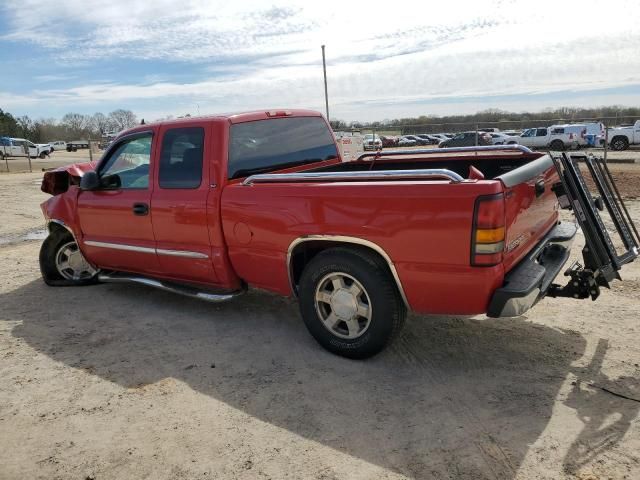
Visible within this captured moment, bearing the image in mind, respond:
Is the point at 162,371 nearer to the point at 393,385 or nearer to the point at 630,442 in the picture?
the point at 393,385

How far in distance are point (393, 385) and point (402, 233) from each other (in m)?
1.03

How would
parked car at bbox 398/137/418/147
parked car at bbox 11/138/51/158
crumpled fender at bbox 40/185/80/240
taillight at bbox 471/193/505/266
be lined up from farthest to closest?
parked car at bbox 398/137/418/147 → parked car at bbox 11/138/51/158 → crumpled fender at bbox 40/185/80/240 → taillight at bbox 471/193/505/266

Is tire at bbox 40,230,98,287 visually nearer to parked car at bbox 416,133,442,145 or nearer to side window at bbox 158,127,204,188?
side window at bbox 158,127,204,188

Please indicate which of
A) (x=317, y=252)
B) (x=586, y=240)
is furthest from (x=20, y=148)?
(x=586, y=240)

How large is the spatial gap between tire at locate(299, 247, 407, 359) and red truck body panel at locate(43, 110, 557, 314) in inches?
6.2

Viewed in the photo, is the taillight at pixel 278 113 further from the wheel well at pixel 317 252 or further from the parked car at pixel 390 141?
the parked car at pixel 390 141

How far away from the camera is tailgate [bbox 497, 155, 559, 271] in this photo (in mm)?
3250

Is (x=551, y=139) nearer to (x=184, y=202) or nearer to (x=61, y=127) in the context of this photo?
(x=184, y=202)

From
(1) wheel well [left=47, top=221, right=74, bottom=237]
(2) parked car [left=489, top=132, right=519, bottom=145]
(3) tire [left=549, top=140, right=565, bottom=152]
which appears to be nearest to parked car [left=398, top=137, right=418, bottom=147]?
(2) parked car [left=489, top=132, right=519, bottom=145]

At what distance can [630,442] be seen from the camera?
2812 millimetres

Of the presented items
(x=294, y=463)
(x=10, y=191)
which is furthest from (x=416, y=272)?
(x=10, y=191)

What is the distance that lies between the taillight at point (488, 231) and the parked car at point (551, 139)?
28410 millimetres

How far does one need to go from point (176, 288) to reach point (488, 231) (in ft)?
9.67

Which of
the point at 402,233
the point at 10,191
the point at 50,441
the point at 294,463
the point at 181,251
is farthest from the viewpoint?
the point at 10,191
